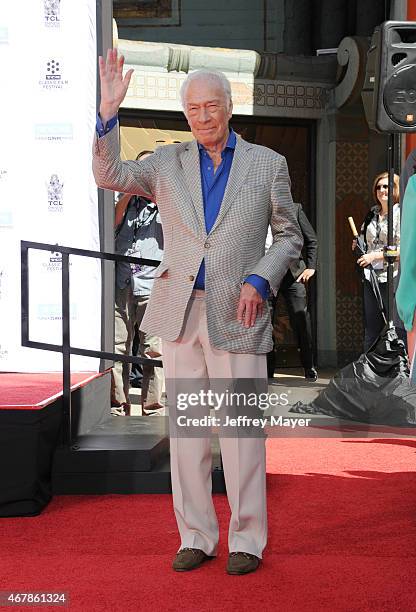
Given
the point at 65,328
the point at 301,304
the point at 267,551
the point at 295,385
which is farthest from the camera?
the point at 301,304

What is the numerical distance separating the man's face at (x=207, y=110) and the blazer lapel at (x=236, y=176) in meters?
0.08

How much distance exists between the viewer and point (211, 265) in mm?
2885

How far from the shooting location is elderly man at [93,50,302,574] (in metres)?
2.87

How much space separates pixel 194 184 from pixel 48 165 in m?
Result: 2.60

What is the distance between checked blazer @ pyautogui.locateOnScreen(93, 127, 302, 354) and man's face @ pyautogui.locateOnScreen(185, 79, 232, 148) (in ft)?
0.32

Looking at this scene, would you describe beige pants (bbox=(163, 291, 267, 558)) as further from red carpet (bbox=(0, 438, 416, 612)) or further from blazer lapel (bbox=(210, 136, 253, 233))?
blazer lapel (bbox=(210, 136, 253, 233))

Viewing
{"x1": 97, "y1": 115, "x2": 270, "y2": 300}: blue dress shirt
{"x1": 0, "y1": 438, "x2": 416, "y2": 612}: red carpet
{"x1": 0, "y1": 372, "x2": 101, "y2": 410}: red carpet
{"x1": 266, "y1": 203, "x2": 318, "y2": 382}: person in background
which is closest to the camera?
{"x1": 0, "y1": 438, "x2": 416, "y2": 612}: red carpet

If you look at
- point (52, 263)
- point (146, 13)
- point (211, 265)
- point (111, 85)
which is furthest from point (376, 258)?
point (111, 85)

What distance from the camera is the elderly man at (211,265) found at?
287 cm

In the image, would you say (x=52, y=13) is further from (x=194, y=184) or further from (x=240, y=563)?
(x=240, y=563)

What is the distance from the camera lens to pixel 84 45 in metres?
5.34

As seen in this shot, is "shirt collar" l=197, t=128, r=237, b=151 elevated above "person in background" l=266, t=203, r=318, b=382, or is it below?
above

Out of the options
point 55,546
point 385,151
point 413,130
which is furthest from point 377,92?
point 385,151

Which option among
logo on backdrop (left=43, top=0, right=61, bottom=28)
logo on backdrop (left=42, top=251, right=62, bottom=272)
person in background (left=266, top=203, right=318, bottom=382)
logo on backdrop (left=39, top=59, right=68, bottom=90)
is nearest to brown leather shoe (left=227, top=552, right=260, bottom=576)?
logo on backdrop (left=42, top=251, right=62, bottom=272)
